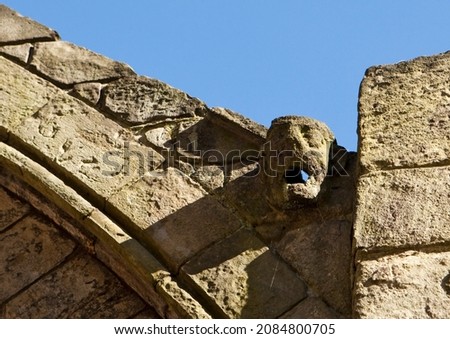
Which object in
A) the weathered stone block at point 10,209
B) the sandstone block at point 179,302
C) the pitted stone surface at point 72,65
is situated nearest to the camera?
the sandstone block at point 179,302

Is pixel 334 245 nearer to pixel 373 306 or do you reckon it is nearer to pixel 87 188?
pixel 373 306

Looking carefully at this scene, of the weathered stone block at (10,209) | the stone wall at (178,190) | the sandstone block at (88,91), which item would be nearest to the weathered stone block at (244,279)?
the stone wall at (178,190)

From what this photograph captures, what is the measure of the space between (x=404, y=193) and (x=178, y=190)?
2.92ft

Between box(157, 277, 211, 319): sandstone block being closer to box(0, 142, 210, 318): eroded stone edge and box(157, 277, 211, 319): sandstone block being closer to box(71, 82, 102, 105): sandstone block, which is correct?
box(0, 142, 210, 318): eroded stone edge

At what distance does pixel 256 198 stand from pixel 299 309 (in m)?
0.59

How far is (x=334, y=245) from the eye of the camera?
4816 millimetres

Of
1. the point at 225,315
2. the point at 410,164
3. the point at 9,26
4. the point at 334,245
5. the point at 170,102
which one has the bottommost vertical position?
the point at 225,315

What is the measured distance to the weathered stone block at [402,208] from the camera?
462 centimetres

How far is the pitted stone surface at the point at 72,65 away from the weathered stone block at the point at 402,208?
1.36 m

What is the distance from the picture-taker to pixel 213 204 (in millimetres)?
5066

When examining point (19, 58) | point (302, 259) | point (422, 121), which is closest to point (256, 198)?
point (302, 259)

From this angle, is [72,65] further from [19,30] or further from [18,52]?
[19,30]

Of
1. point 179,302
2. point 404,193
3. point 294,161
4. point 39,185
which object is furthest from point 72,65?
point 404,193

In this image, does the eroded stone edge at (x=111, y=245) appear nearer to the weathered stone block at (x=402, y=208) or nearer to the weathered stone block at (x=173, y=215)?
the weathered stone block at (x=173, y=215)
